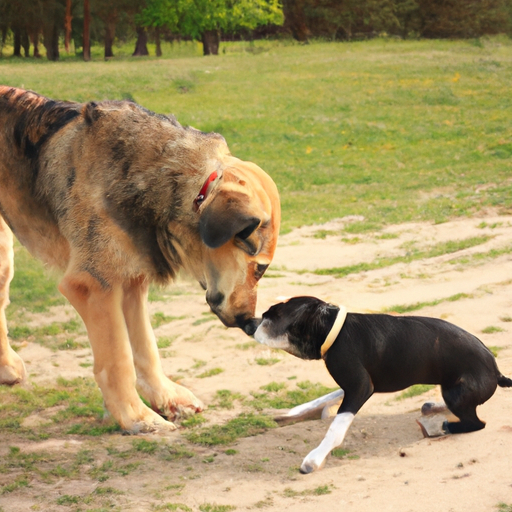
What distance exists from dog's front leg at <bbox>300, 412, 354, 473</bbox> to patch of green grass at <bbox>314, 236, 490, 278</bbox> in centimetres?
489

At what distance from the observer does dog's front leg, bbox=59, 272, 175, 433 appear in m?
5.61

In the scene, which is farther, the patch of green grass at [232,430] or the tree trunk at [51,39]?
the tree trunk at [51,39]

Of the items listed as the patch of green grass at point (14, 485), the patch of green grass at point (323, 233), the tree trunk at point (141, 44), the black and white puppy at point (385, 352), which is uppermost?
the tree trunk at point (141, 44)

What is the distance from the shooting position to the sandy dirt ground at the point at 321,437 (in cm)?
432

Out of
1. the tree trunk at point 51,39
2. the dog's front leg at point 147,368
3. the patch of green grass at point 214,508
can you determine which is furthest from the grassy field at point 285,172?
the tree trunk at point 51,39

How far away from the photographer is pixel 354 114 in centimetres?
2238

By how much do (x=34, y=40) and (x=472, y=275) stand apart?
40.4 metres

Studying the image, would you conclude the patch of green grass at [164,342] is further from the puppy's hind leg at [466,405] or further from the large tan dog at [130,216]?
the puppy's hind leg at [466,405]

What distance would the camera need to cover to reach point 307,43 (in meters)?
41.8

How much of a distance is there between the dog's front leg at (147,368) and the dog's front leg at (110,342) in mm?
362

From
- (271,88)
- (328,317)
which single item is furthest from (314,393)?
(271,88)

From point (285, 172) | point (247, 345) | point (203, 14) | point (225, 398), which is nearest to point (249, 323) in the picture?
point (225, 398)

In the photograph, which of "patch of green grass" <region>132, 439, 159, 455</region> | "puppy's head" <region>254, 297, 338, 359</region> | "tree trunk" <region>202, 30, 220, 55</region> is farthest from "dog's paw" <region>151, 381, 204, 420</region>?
"tree trunk" <region>202, 30, 220, 55</region>

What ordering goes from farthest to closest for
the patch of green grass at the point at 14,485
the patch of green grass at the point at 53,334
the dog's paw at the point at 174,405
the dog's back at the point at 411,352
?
the patch of green grass at the point at 53,334, the dog's paw at the point at 174,405, the dog's back at the point at 411,352, the patch of green grass at the point at 14,485
